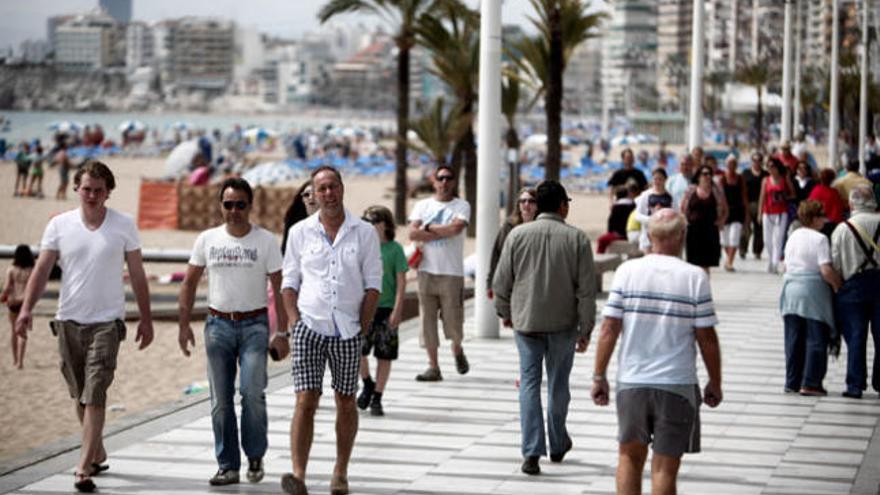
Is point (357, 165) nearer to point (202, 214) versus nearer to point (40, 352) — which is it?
point (202, 214)

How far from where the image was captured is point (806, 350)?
1321cm

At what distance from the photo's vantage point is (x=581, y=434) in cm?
1124

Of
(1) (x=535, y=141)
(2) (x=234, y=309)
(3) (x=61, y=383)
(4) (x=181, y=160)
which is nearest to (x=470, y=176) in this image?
(3) (x=61, y=383)

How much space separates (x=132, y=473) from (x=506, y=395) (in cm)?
396

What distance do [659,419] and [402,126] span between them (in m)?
33.1

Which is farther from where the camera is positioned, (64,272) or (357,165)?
(357,165)

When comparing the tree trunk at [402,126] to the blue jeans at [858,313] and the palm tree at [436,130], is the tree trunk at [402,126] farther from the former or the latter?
the blue jeans at [858,313]

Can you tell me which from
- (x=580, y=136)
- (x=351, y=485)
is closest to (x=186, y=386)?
(x=351, y=485)

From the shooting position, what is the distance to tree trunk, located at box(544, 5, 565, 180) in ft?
106

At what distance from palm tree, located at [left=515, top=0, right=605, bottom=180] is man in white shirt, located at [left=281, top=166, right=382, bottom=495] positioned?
23581 mm

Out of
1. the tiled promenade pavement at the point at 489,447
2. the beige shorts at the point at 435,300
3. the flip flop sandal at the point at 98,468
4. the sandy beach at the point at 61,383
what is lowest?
the sandy beach at the point at 61,383

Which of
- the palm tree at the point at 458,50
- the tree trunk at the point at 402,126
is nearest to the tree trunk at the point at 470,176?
the palm tree at the point at 458,50

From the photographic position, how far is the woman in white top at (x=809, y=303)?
41.7 feet

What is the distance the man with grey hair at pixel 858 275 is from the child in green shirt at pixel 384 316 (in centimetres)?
318
